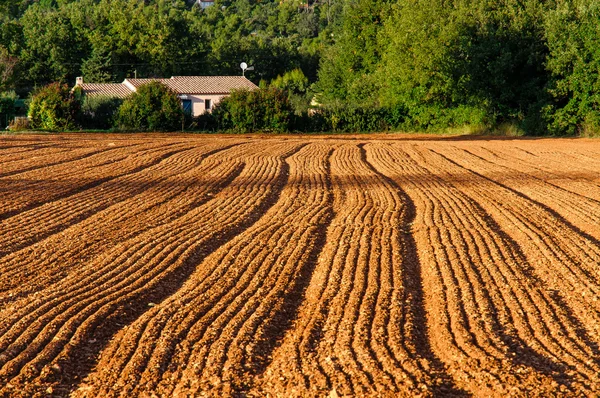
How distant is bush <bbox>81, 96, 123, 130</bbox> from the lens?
45.9m

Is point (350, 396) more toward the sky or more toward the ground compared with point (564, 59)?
more toward the ground

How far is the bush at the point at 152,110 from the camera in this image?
44406 mm

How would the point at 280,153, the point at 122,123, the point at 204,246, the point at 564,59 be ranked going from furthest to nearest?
the point at 122,123
the point at 564,59
the point at 280,153
the point at 204,246

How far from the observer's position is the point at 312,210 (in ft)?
48.7

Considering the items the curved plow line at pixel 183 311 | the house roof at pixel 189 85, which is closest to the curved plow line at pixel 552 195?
the curved plow line at pixel 183 311

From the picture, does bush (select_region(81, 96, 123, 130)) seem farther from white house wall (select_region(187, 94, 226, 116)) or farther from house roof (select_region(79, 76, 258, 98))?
white house wall (select_region(187, 94, 226, 116))

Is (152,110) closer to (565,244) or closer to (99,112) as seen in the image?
(99,112)

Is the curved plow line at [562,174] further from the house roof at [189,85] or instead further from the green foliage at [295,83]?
the green foliage at [295,83]

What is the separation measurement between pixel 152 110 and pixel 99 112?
3.98m

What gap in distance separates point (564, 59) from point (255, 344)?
3709 cm

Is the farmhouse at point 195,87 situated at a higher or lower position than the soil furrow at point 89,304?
higher

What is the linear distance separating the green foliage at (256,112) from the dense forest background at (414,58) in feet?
15.8

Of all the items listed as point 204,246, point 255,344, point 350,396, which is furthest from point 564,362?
point 204,246

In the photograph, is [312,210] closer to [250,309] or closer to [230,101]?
[250,309]
